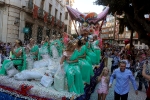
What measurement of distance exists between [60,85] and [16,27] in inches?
620

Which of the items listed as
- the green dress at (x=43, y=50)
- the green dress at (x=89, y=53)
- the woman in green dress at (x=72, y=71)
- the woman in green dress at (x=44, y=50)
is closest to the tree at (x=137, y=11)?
the green dress at (x=89, y=53)

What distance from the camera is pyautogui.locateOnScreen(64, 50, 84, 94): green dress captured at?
16.4ft

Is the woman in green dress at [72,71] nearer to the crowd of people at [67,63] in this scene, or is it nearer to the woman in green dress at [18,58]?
the crowd of people at [67,63]

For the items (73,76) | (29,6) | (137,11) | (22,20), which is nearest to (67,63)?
(73,76)

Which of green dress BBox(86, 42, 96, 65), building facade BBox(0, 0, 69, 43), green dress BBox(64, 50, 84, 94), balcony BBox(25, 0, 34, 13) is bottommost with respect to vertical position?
green dress BBox(64, 50, 84, 94)

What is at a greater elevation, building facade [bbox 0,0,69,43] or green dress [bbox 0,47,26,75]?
building facade [bbox 0,0,69,43]

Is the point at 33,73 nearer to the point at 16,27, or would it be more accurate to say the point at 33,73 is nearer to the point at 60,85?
the point at 60,85

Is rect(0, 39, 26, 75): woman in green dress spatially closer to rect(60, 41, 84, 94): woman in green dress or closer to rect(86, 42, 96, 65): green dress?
rect(60, 41, 84, 94): woman in green dress

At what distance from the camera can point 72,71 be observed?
16.7ft

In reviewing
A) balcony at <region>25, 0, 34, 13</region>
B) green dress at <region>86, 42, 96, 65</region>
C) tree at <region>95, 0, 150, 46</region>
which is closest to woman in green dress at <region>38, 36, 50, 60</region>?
green dress at <region>86, 42, 96, 65</region>

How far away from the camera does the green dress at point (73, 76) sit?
500 centimetres

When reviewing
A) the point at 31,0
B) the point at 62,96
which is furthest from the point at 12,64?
the point at 31,0

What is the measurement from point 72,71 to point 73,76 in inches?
4.8

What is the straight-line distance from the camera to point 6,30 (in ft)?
61.6
